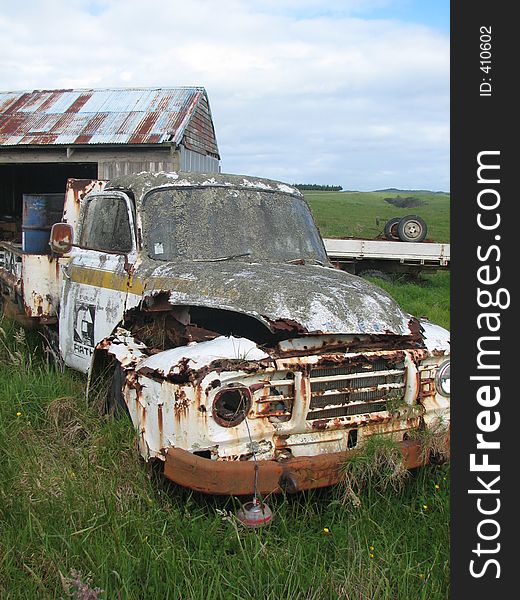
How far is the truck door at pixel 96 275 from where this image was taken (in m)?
5.02

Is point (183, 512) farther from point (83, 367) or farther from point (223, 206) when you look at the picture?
point (223, 206)

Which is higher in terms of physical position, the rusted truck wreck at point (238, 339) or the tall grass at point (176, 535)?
the rusted truck wreck at point (238, 339)

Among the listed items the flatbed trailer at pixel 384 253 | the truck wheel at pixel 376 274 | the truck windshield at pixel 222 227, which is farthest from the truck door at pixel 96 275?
the truck wheel at pixel 376 274

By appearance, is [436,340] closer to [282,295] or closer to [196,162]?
[282,295]

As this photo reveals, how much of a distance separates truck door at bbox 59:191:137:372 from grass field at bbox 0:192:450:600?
37.4 inches

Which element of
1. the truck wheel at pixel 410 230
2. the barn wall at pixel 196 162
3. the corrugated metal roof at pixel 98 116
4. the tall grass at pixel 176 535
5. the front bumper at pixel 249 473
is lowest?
the tall grass at pixel 176 535

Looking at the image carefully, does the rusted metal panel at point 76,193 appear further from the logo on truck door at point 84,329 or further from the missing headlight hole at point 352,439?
the missing headlight hole at point 352,439

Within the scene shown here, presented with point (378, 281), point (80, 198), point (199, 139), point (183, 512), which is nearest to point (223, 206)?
point (80, 198)

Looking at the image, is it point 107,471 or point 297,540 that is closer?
point 297,540

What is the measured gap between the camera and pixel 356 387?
391 centimetres

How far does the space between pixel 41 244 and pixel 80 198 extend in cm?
134

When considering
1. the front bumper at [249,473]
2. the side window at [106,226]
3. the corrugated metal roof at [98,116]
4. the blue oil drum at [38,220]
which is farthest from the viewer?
the corrugated metal roof at [98,116]

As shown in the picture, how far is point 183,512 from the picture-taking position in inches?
147

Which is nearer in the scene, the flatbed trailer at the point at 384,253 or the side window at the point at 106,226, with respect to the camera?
the side window at the point at 106,226
